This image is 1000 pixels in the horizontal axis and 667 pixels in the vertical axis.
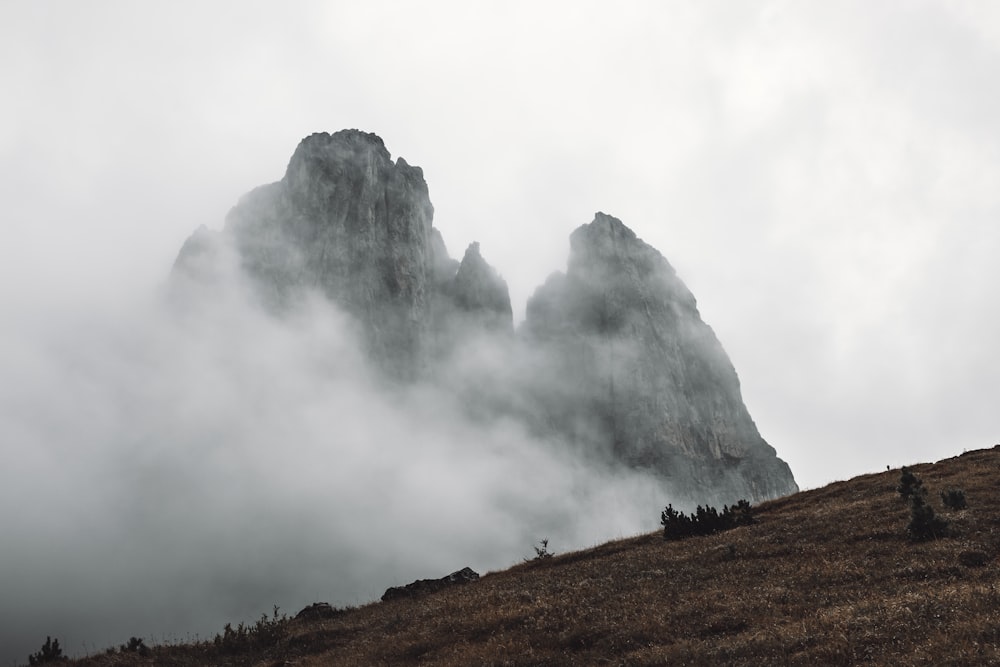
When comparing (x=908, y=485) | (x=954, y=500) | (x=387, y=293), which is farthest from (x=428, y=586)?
(x=387, y=293)

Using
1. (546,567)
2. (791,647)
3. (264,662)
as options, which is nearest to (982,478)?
(546,567)

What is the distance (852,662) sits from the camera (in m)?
11.1

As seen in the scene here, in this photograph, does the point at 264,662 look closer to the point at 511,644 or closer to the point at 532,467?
the point at 511,644

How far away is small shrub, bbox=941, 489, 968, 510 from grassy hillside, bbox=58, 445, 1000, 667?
0.30m

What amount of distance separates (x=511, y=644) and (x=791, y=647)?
23.7 ft

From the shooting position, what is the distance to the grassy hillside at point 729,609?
12.3 metres

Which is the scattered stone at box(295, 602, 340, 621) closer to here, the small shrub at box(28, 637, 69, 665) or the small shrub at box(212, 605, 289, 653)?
the small shrub at box(212, 605, 289, 653)

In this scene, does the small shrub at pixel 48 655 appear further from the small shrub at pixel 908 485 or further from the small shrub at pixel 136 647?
the small shrub at pixel 908 485

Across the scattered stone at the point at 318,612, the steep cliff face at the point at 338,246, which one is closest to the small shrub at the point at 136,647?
the scattered stone at the point at 318,612

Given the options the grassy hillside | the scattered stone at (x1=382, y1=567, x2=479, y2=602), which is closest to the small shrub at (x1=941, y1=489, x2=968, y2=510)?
the grassy hillside

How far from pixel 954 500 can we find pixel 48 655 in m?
36.5

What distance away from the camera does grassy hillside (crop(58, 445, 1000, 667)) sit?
1233 cm

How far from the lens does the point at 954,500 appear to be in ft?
80.5

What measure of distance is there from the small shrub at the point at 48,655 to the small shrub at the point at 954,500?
35.4 metres
